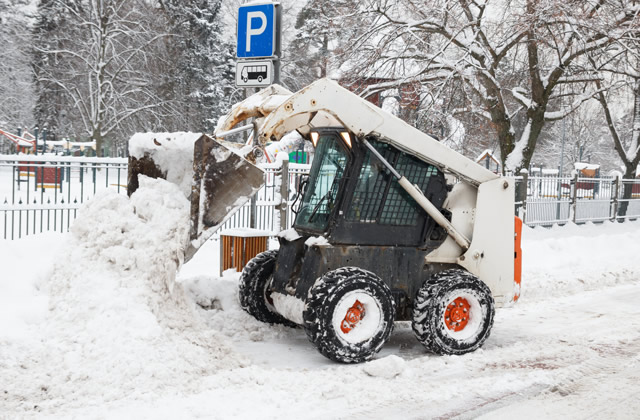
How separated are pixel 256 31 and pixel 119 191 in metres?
2.54

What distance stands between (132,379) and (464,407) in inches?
91.7

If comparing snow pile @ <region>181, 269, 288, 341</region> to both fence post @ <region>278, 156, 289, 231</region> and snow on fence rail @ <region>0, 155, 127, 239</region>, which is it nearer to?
snow on fence rail @ <region>0, 155, 127, 239</region>

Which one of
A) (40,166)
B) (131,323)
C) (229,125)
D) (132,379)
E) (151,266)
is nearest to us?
(132,379)

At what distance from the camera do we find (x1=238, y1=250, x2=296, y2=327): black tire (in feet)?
21.6

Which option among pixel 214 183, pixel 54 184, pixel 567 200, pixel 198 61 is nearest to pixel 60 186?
pixel 54 184

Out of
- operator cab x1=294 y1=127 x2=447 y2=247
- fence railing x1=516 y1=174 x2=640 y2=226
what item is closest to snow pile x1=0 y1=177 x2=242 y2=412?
operator cab x1=294 y1=127 x2=447 y2=247

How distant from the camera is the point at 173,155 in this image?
6051 mm

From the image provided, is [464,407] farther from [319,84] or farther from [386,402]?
[319,84]

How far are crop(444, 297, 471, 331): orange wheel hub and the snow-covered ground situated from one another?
0.35 meters

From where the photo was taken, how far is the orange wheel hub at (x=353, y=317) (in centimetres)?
560

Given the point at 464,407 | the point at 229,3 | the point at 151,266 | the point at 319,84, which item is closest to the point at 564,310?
the point at 464,407

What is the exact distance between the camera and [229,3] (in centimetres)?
3756

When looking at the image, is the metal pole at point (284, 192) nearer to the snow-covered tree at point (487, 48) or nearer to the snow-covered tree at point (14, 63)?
the snow-covered tree at point (487, 48)

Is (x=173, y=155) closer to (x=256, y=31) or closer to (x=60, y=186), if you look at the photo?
(x=256, y=31)
